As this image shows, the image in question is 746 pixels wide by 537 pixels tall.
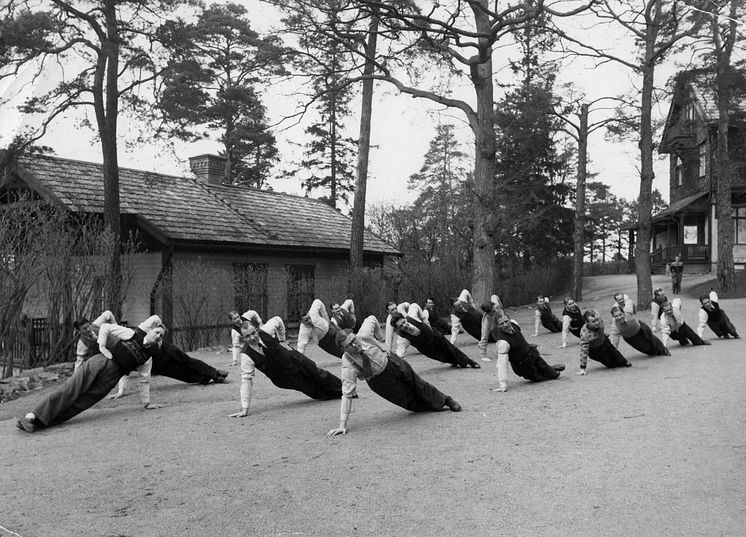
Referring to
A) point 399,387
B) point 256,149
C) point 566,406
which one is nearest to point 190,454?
point 399,387

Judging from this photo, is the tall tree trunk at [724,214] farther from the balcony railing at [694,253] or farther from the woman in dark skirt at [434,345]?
the woman in dark skirt at [434,345]

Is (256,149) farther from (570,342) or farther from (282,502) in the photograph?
(282,502)

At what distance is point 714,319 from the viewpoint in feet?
56.1

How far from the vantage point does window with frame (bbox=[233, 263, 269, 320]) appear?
20.5 meters

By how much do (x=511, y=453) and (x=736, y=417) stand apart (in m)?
3.21

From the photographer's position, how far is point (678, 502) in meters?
5.86

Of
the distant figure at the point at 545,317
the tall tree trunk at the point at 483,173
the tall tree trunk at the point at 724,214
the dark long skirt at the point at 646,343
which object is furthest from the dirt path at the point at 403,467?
the tall tree trunk at the point at 724,214

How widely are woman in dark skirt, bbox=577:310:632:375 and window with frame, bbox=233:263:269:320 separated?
1065 cm

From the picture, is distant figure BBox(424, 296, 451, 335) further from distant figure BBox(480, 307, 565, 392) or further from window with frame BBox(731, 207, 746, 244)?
window with frame BBox(731, 207, 746, 244)

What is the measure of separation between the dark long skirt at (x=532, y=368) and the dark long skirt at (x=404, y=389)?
2.35 meters

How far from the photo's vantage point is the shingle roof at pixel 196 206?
21.2 m

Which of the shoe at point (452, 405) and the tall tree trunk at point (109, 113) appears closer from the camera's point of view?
the shoe at point (452, 405)

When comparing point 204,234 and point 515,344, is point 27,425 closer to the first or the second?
point 515,344

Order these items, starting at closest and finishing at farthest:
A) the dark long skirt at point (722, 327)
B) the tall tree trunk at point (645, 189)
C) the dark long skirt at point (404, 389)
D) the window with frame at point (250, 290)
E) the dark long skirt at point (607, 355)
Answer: the dark long skirt at point (404, 389) < the dark long skirt at point (607, 355) < the dark long skirt at point (722, 327) < the window with frame at point (250, 290) < the tall tree trunk at point (645, 189)
